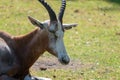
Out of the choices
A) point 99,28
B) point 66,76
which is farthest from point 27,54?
point 99,28

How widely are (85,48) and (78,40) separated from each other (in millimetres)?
→ 899

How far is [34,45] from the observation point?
8273 mm

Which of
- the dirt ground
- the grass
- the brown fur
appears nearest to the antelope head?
the brown fur

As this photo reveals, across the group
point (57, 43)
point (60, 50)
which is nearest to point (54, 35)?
point (57, 43)

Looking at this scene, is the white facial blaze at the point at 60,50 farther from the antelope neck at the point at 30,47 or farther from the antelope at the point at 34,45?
the antelope neck at the point at 30,47

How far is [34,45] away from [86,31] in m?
5.84

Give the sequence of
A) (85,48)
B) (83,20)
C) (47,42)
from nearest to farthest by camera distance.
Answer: (47,42), (85,48), (83,20)

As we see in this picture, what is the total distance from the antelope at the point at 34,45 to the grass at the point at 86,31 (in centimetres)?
132

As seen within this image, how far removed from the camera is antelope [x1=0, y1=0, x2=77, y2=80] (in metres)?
8.02

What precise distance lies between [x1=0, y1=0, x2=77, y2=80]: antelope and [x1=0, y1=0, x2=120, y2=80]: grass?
1322 mm

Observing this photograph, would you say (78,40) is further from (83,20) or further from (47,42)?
(47,42)

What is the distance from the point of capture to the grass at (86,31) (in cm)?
998

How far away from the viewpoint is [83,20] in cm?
1565

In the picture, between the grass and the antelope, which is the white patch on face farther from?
the grass
